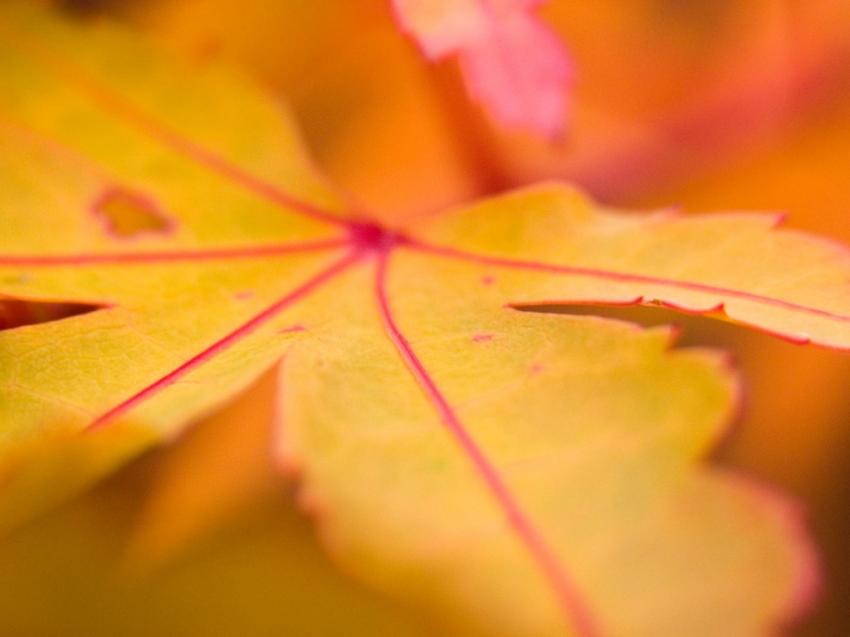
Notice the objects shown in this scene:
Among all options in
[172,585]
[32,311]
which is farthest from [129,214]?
[172,585]

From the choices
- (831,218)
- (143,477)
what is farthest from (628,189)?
(143,477)

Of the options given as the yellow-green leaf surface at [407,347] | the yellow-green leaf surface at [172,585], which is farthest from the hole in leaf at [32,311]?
the yellow-green leaf surface at [172,585]

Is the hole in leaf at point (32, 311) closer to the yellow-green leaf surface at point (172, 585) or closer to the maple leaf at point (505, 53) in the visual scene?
the yellow-green leaf surface at point (172, 585)

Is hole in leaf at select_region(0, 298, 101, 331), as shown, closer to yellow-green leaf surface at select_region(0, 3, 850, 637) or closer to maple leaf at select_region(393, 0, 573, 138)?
yellow-green leaf surface at select_region(0, 3, 850, 637)

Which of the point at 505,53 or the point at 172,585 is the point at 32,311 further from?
the point at 505,53

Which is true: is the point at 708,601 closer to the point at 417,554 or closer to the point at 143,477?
the point at 417,554
